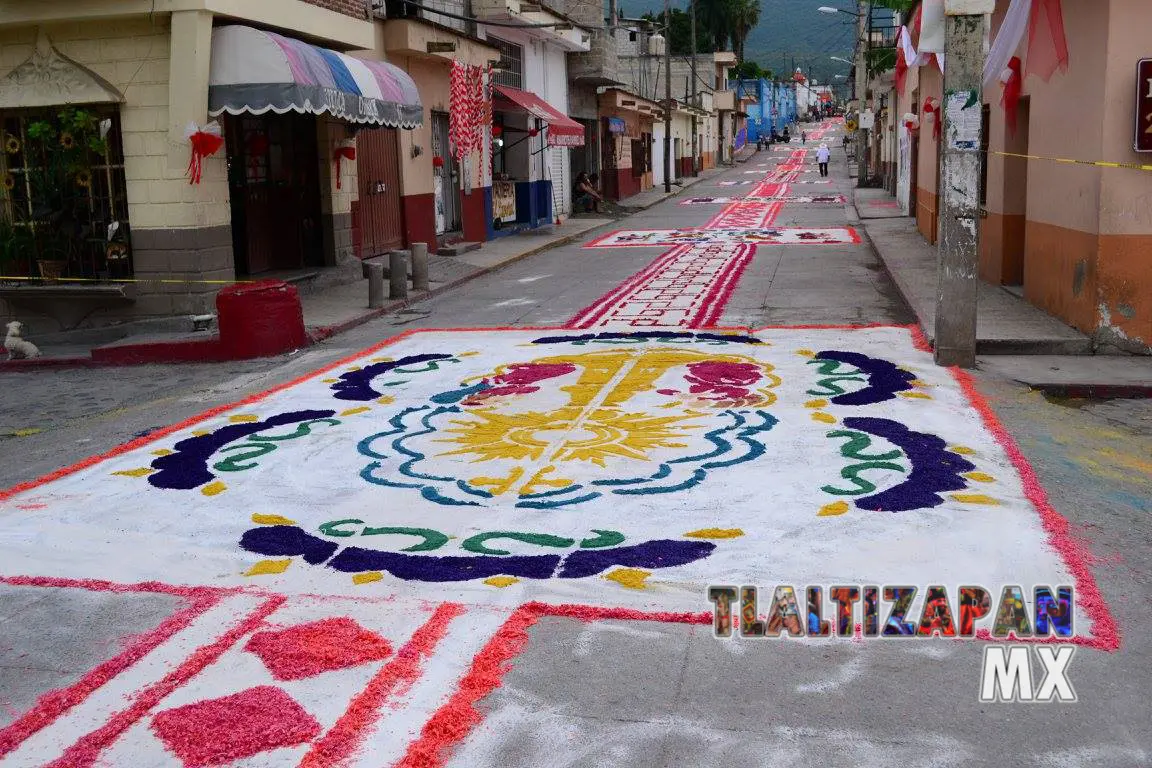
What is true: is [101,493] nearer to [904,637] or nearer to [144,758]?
[144,758]

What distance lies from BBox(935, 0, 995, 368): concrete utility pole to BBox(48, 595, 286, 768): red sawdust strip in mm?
6992

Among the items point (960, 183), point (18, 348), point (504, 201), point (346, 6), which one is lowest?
point (18, 348)

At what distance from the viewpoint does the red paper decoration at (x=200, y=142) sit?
13289mm

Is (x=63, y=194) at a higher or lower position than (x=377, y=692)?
higher

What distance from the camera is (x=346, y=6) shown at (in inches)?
671

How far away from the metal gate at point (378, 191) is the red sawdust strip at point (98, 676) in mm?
14085

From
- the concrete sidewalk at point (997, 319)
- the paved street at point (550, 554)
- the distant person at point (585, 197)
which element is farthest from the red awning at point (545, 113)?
the paved street at point (550, 554)

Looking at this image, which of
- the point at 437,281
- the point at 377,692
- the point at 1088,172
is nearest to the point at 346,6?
the point at 437,281

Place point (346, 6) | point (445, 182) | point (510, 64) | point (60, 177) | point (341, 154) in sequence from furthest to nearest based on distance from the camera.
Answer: point (510, 64) → point (445, 182) → point (341, 154) → point (346, 6) → point (60, 177)

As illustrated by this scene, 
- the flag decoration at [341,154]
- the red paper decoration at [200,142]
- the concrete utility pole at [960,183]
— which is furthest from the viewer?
the flag decoration at [341,154]

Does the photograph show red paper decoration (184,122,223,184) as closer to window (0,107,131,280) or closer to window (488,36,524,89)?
window (0,107,131,280)

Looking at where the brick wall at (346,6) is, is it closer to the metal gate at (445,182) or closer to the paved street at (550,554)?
the metal gate at (445,182)

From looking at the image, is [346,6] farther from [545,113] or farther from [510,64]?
[510,64]

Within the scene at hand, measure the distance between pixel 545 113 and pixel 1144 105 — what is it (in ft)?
60.9
